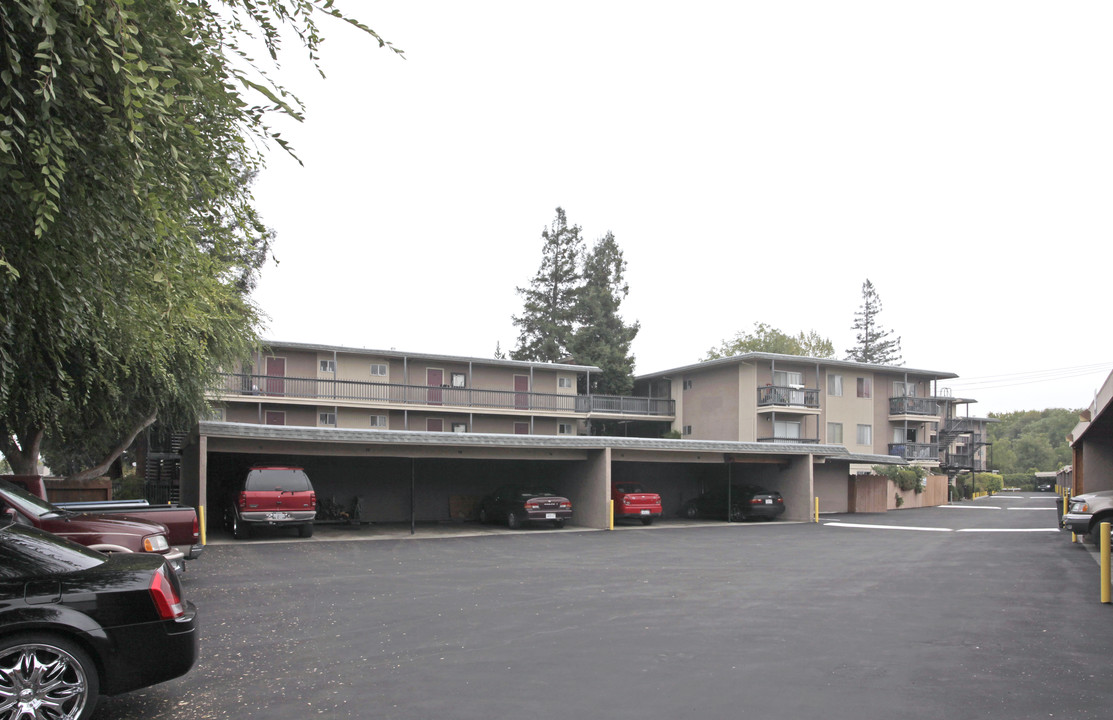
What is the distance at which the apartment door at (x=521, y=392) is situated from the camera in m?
40.2

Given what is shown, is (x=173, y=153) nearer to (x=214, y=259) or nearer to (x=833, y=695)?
(x=214, y=259)

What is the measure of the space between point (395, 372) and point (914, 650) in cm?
3268

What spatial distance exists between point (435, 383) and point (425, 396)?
159 cm

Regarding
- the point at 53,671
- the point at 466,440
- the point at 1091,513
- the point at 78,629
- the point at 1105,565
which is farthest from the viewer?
the point at 466,440

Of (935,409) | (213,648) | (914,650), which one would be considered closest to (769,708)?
(914,650)

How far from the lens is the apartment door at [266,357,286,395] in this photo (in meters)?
34.8

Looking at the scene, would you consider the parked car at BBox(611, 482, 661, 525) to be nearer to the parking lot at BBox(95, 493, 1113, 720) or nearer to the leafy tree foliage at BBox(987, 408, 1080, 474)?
the parking lot at BBox(95, 493, 1113, 720)

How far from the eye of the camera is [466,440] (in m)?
23.7

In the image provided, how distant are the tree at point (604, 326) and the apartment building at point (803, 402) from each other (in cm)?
175

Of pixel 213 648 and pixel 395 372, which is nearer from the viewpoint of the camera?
pixel 213 648

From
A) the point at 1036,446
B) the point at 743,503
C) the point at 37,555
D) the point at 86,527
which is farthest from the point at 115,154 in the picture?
the point at 1036,446

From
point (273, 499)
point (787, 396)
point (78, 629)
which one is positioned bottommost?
point (273, 499)

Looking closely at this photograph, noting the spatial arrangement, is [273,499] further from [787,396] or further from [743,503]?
[787,396]

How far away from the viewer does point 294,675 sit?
22.8ft
